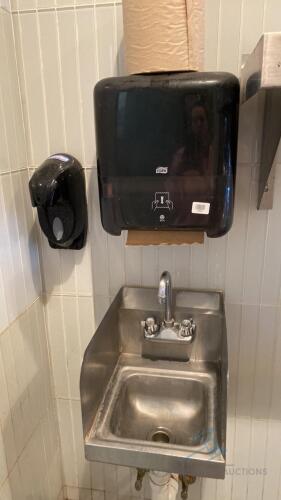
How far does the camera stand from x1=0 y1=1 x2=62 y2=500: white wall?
3.35 feet

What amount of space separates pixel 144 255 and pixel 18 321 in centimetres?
43

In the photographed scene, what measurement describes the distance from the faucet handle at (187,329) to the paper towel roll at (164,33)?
699 mm

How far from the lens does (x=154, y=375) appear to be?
3.81ft

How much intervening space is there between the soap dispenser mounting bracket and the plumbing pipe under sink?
81cm

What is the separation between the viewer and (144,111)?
81 cm

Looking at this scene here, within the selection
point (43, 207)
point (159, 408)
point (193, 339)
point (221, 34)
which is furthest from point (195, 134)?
point (159, 408)

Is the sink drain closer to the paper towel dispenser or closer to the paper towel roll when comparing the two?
the paper towel dispenser

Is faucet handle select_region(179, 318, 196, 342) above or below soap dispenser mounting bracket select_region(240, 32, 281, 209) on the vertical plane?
below

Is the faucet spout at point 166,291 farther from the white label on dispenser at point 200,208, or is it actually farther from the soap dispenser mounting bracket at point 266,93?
the soap dispenser mounting bracket at point 266,93

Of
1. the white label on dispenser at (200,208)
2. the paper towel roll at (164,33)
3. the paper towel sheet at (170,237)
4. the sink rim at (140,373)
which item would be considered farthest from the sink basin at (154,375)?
the paper towel roll at (164,33)

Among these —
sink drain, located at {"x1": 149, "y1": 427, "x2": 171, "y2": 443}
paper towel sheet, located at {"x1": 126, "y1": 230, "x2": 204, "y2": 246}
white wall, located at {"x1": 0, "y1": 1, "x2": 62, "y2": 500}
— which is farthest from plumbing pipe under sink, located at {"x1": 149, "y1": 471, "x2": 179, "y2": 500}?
paper towel sheet, located at {"x1": 126, "y1": 230, "x2": 204, "y2": 246}

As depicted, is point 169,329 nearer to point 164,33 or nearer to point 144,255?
point 144,255

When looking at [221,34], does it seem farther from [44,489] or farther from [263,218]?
[44,489]

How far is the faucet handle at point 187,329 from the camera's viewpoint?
110 centimetres
